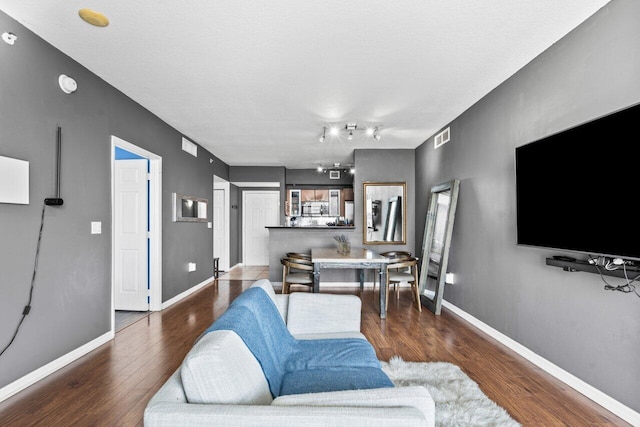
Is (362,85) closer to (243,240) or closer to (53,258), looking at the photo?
(53,258)

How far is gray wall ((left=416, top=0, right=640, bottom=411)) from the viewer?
6.95 ft

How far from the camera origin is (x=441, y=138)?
5.06 m

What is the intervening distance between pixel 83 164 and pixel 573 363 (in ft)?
14.8

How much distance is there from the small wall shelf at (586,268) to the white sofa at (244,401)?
1.77 m

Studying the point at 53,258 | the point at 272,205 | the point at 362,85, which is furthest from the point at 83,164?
the point at 272,205

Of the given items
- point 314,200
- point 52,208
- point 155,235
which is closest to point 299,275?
point 155,235

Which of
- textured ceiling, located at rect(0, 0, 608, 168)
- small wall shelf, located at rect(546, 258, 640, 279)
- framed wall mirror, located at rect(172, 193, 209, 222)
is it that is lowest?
small wall shelf, located at rect(546, 258, 640, 279)

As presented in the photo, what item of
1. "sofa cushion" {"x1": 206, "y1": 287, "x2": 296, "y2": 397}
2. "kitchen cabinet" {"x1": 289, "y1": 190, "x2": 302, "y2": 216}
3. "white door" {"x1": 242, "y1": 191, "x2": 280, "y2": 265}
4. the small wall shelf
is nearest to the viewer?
"sofa cushion" {"x1": 206, "y1": 287, "x2": 296, "y2": 397}

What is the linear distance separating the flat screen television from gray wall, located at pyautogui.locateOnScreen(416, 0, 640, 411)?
6 cm

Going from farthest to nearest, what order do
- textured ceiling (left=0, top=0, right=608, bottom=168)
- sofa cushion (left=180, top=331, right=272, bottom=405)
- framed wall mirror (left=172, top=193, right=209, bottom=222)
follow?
framed wall mirror (left=172, top=193, right=209, bottom=222) → textured ceiling (left=0, top=0, right=608, bottom=168) → sofa cushion (left=180, top=331, right=272, bottom=405)

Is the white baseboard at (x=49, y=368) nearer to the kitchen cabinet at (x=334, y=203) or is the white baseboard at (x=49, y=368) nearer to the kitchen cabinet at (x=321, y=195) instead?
the kitchen cabinet at (x=321, y=195)

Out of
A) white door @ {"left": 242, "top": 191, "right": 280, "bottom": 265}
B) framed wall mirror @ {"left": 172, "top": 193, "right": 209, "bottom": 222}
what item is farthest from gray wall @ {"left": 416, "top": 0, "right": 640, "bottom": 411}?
white door @ {"left": 242, "top": 191, "right": 280, "bottom": 265}

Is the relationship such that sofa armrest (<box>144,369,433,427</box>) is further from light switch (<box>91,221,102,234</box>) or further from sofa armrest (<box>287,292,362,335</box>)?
light switch (<box>91,221,102,234</box>)

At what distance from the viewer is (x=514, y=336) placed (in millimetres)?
3191
